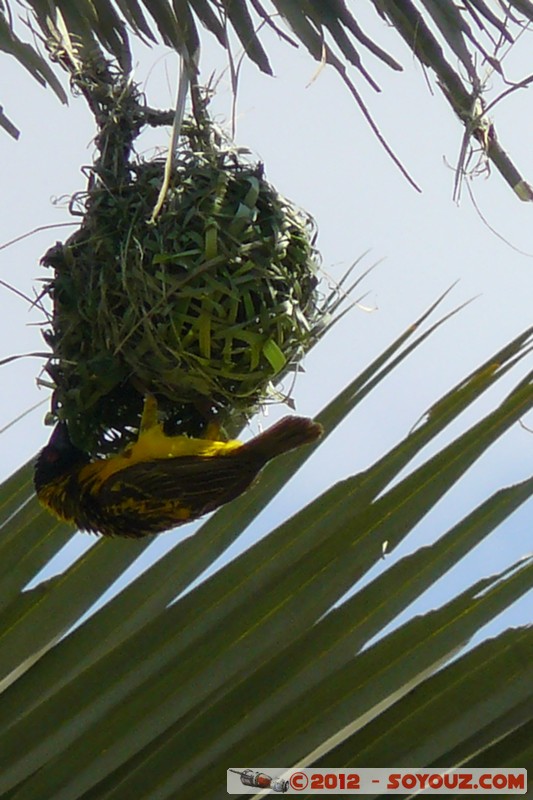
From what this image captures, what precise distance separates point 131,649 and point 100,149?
2.59 ft

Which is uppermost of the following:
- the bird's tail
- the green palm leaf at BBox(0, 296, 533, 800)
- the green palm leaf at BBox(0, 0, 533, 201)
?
the green palm leaf at BBox(0, 0, 533, 201)

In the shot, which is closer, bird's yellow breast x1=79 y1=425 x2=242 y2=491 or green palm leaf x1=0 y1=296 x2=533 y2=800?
green palm leaf x1=0 y1=296 x2=533 y2=800

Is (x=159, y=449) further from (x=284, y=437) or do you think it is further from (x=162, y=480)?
(x=284, y=437)

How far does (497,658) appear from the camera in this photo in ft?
4.97

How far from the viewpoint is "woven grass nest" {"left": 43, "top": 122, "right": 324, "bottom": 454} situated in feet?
5.39

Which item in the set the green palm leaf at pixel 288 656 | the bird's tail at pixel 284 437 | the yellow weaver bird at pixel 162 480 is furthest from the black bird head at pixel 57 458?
the bird's tail at pixel 284 437

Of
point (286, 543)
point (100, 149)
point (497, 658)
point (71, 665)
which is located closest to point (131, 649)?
point (71, 665)

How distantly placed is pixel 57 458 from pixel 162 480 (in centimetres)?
26

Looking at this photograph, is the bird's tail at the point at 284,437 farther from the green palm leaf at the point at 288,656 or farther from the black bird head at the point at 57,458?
the black bird head at the point at 57,458

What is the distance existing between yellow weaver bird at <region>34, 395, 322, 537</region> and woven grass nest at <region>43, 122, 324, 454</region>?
78mm

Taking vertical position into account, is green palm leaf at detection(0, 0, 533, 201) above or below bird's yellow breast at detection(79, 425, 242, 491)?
above

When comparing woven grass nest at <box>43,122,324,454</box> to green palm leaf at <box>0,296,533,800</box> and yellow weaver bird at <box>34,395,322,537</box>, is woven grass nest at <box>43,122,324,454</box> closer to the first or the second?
yellow weaver bird at <box>34,395,322,537</box>

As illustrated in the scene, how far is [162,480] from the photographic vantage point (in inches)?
66.2

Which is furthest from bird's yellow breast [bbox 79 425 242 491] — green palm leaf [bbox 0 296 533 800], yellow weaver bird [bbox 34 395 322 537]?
green palm leaf [bbox 0 296 533 800]
